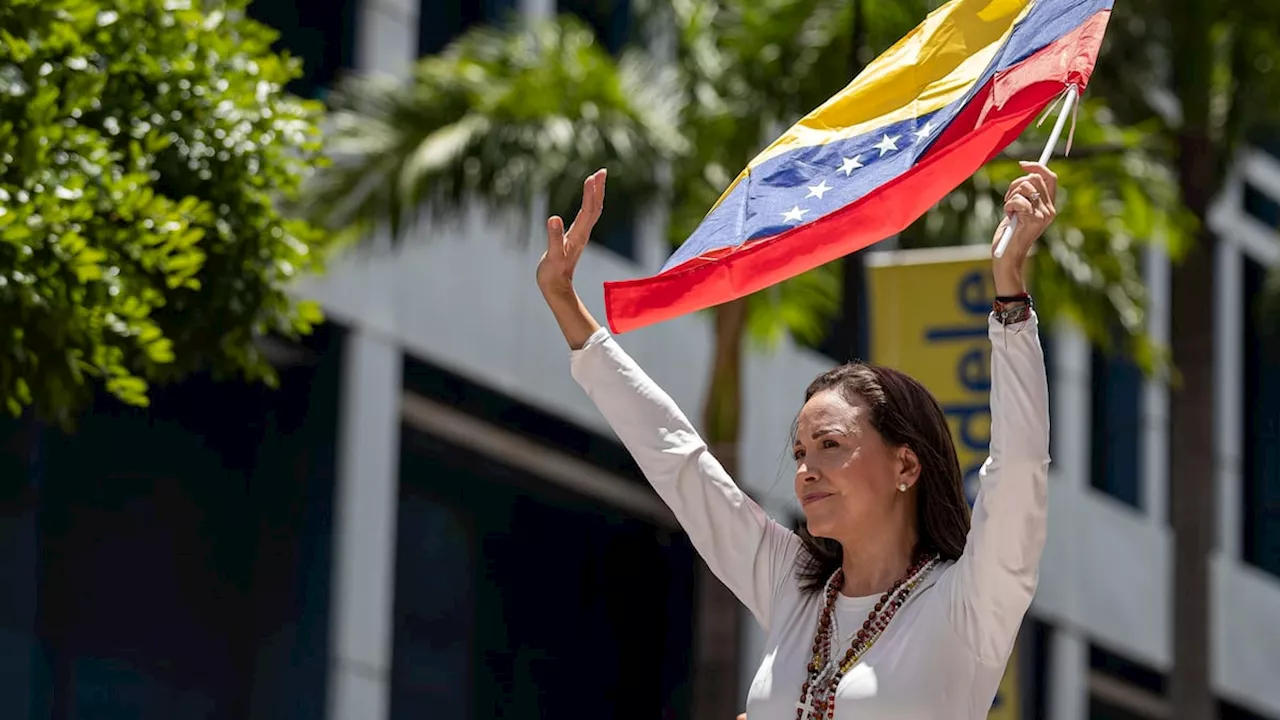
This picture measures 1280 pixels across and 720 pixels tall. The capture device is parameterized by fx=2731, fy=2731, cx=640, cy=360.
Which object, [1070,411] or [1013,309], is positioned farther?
[1070,411]

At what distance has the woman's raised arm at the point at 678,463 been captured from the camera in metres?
5.71

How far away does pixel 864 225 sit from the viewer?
251 inches

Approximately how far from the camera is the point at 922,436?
544 cm

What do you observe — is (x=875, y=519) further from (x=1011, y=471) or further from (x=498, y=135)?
(x=498, y=135)

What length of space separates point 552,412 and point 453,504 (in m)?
1.32

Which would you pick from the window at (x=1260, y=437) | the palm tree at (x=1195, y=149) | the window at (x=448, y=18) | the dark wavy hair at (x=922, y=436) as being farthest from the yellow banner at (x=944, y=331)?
the window at (x=1260, y=437)

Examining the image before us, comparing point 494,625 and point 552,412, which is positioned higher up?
point 552,412

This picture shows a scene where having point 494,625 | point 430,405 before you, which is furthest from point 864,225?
point 494,625

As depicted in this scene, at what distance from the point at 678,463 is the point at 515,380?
19.2 meters

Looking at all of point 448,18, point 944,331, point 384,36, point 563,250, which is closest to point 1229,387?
point 448,18

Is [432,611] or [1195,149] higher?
[1195,149]

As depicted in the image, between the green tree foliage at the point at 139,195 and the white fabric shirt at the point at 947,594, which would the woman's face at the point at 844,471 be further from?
the green tree foliage at the point at 139,195

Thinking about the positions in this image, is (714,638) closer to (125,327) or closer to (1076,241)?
(1076,241)

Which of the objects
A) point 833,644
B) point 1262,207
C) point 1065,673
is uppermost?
point 1262,207
